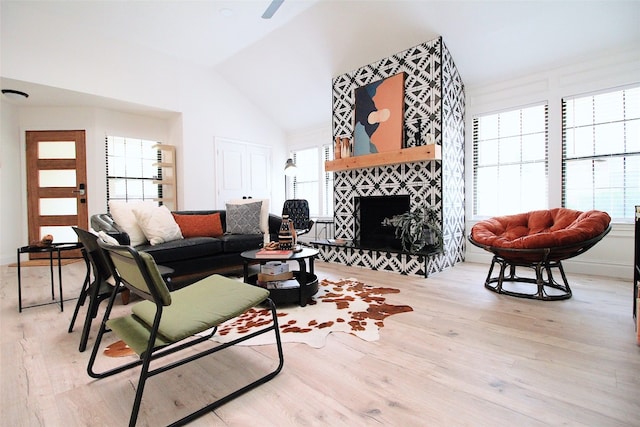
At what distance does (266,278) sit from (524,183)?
12.5 ft

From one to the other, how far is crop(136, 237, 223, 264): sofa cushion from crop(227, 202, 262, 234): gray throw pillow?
1.60 ft

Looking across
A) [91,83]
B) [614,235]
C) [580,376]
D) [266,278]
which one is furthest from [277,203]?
[580,376]

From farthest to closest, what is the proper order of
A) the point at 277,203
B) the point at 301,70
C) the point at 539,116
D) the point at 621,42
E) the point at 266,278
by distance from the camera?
the point at 277,203 < the point at 301,70 < the point at 539,116 < the point at 621,42 < the point at 266,278

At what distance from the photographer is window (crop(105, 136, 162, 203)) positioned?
5.77m

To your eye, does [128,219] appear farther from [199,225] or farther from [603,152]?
[603,152]

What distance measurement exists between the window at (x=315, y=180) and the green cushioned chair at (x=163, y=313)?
195 inches

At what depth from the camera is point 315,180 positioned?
700 cm

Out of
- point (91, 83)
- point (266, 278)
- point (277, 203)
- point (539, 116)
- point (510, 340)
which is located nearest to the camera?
point (510, 340)

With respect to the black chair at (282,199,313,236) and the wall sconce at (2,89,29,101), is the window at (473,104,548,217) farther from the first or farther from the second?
the wall sconce at (2,89,29,101)

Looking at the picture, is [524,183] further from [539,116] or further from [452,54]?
[452,54]

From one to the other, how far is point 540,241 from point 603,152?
2.03 metres

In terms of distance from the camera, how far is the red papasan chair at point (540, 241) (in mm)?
2725

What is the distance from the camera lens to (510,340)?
2.08m

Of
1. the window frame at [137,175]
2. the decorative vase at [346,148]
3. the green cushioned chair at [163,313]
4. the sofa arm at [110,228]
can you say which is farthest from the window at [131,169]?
the green cushioned chair at [163,313]
